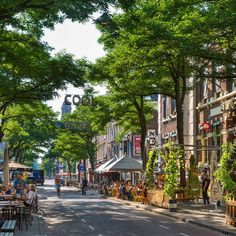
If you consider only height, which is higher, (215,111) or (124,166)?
(215,111)

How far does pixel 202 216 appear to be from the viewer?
2466cm

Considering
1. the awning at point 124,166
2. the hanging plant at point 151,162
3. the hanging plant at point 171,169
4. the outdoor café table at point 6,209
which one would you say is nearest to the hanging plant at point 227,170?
the hanging plant at point 171,169

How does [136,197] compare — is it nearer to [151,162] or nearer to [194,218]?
[151,162]

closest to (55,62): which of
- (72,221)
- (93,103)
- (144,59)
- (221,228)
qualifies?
(144,59)

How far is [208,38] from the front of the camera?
20547 mm

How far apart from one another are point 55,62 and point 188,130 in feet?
71.6

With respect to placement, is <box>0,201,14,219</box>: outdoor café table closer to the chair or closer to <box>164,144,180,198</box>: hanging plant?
<box>164,144,180,198</box>: hanging plant

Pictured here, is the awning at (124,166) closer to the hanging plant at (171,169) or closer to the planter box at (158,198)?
the planter box at (158,198)

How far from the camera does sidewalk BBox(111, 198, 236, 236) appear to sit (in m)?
19.9

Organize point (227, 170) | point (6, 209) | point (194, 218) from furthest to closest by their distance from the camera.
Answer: point (194, 218), point (227, 170), point (6, 209)

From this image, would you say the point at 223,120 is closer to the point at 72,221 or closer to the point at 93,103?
the point at 93,103

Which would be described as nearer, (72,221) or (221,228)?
(221,228)

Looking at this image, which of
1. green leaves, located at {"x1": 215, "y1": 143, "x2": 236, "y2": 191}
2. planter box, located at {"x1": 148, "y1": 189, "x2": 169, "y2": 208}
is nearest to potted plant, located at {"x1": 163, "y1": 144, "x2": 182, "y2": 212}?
planter box, located at {"x1": 148, "y1": 189, "x2": 169, "y2": 208}

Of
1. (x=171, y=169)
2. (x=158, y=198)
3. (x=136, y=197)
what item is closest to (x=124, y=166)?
(x=136, y=197)
